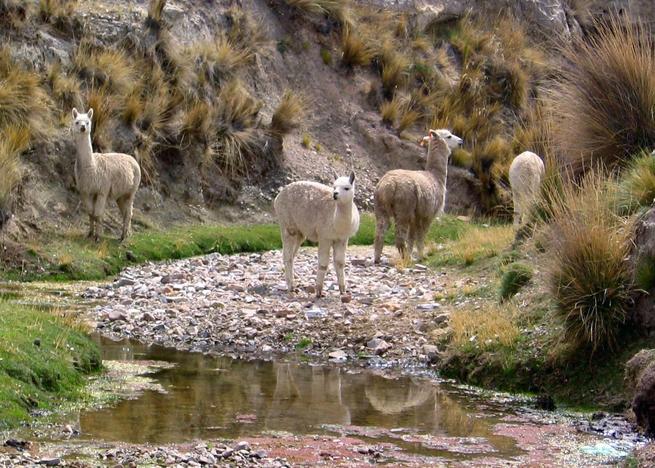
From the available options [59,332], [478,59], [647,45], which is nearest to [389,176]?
[647,45]

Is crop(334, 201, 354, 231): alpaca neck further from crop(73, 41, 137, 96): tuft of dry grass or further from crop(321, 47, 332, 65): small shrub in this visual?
crop(321, 47, 332, 65): small shrub

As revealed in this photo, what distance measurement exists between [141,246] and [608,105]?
27.3 ft

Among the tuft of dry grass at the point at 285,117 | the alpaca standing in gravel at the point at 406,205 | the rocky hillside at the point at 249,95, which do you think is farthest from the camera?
the tuft of dry grass at the point at 285,117

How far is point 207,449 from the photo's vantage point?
7.98 meters

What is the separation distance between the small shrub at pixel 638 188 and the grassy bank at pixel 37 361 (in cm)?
537

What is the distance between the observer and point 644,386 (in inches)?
339

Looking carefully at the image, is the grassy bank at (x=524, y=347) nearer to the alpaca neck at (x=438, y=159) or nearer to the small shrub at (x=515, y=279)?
the small shrub at (x=515, y=279)

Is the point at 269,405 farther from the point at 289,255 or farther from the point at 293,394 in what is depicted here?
the point at 289,255

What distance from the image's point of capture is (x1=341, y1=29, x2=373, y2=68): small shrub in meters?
28.0

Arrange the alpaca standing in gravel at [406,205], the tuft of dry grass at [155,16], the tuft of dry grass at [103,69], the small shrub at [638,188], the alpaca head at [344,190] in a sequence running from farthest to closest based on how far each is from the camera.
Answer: the tuft of dry grass at [155,16] → the tuft of dry grass at [103,69] → the alpaca standing in gravel at [406,205] → the alpaca head at [344,190] → the small shrub at [638,188]

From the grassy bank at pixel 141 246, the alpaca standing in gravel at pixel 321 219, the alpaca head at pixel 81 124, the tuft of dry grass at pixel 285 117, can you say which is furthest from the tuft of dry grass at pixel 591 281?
the tuft of dry grass at pixel 285 117

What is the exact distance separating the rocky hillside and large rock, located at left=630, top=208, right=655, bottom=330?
8722mm

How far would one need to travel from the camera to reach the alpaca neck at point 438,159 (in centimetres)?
1856

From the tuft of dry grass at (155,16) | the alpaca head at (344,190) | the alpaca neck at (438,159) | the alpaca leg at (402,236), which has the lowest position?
the alpaca leg at (402,236)
